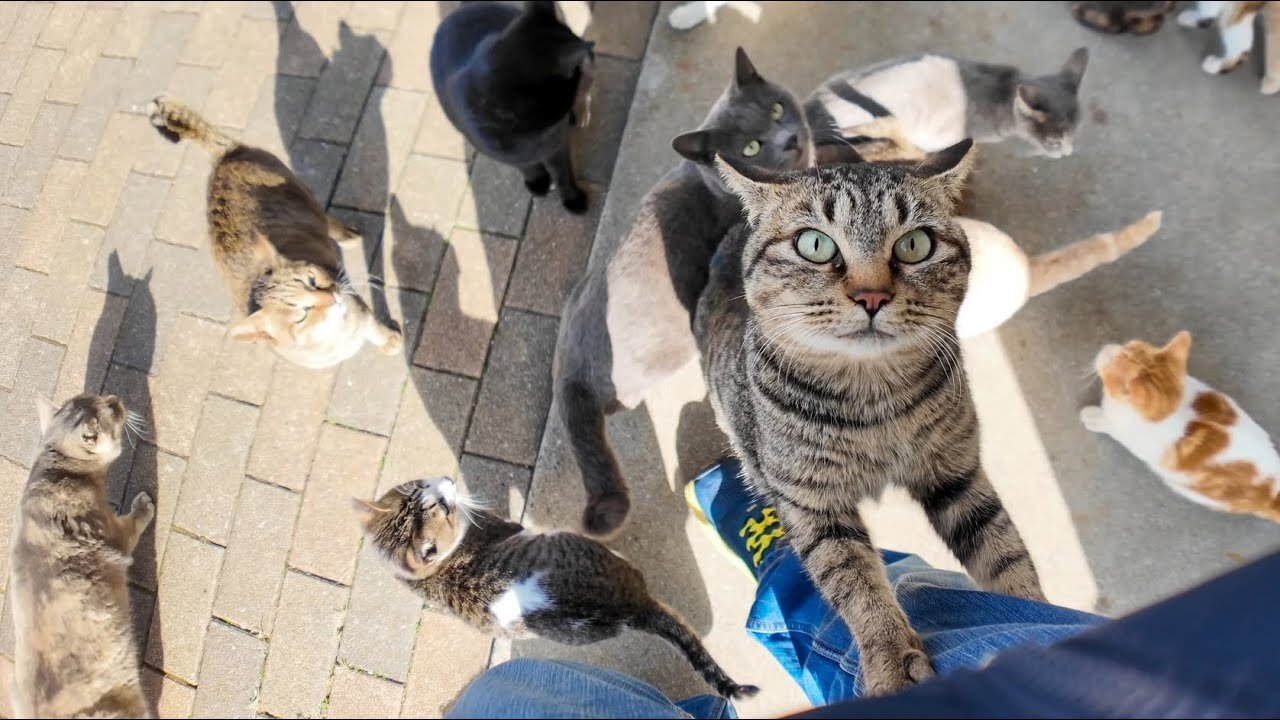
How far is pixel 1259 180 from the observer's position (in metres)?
2.35

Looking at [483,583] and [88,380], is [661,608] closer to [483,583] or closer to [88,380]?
[483,583]

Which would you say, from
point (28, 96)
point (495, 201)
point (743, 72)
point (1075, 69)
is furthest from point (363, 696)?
point (1075, 69)

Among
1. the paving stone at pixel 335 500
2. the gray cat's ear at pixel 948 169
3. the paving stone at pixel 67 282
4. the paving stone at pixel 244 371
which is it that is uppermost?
the gray cat's ear at pixel 948 169

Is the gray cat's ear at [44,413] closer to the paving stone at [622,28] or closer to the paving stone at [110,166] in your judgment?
the paving stone at [110,166]

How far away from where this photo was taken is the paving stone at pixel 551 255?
2.57 metres

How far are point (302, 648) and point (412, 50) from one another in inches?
101

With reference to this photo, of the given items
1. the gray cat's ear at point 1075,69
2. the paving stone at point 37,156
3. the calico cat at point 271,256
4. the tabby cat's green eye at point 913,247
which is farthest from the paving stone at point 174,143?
the gray cat's ear at point 1075,69

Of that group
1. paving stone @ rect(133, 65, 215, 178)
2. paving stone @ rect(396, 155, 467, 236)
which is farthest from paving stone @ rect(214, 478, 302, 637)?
paving stone @ rect(133, 65, 215, 178)

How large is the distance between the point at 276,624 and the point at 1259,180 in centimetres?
403

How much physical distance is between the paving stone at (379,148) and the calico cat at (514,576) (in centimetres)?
137

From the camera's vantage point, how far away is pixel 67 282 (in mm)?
2369

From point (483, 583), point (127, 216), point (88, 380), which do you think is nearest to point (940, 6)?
point (483, 583)

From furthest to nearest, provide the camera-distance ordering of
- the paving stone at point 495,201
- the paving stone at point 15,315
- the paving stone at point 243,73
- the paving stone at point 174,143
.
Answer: the paving stone at point 243,73, the paving stone at point 174,143, the paving stone at point 495,201, the paving stone at point 15,315

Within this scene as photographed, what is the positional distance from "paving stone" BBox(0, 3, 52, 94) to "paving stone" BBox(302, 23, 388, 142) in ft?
3.04
